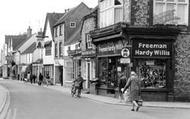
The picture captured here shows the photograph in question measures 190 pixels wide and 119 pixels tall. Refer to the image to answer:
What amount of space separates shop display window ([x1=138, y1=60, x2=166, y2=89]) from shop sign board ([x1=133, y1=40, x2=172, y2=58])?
20.8 inches

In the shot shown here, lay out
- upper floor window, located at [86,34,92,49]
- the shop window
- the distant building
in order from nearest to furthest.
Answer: upper floor window, located at [86,34,92,49], the distant building, the shop window

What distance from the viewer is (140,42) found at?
26.5 metres

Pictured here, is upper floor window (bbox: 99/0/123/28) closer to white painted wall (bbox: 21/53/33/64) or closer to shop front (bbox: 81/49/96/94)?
shop front (bbox: 81/49/96/94)

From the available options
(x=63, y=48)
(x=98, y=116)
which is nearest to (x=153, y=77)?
(x=98, y=116)

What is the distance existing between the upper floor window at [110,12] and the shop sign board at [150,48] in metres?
3.20

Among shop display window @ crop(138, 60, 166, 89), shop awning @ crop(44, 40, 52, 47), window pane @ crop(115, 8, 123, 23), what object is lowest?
shop display window @ crop(138, 60, 166, 89)

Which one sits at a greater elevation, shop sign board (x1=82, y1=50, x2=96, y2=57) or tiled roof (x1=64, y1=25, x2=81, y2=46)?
tiled roof (x1=64, y1=25, x2=81, y2=46)

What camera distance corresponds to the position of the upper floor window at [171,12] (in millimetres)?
26511

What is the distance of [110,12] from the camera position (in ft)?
99.1

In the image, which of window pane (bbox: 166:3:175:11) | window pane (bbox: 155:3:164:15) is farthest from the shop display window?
window pane (bbox: 166:3:175:11)

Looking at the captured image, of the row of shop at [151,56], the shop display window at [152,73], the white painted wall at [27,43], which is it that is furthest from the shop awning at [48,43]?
the shop display window at [152,73]

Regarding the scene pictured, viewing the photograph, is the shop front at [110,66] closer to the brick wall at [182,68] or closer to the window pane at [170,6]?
the brick wall at [182,68]

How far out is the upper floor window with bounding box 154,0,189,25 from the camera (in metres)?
26.5

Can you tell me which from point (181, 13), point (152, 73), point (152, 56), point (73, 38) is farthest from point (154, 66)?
point (73, 38)
